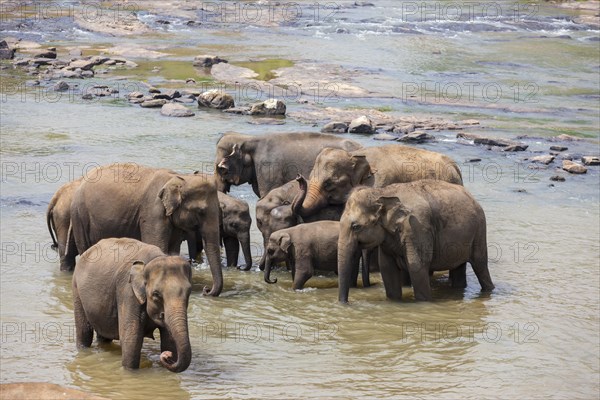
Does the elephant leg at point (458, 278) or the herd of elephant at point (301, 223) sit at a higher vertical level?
the herd of elephant at point (301, 223)

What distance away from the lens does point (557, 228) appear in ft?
58.4

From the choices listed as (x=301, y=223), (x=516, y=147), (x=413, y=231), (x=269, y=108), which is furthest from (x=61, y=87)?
(x=413, y=231)

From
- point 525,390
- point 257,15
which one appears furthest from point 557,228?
point 257,15

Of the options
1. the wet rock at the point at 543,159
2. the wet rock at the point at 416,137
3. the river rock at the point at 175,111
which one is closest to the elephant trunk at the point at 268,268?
the wet rock at the point at 543,159

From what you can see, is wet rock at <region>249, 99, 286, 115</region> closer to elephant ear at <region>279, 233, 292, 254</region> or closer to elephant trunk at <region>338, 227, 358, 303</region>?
elephant ear at <region>279, 233, 292, 254</region>

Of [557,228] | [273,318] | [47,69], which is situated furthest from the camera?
[47,69]

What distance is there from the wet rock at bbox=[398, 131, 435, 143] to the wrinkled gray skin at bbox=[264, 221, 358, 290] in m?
9.72

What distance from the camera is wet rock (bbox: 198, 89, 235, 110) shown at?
26812mm

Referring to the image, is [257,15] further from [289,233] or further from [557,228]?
[289,233]

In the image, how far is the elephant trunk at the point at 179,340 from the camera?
9758 mm

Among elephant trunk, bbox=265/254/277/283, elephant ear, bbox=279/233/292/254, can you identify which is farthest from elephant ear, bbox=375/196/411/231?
elephant trunk, bbox=265/254/277/283

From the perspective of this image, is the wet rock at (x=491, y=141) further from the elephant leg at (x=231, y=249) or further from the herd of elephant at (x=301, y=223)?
the elephant leg at (x=231, y=249)

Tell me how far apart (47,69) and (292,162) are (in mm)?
17103

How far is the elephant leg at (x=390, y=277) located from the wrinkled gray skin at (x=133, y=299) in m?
3.69
